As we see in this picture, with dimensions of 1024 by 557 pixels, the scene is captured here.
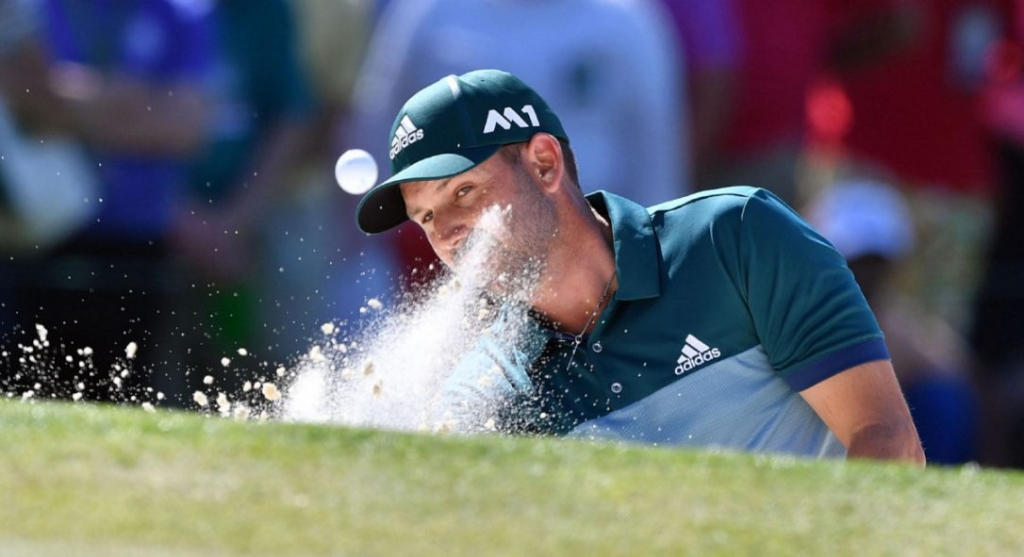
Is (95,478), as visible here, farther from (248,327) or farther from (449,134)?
(248,327)

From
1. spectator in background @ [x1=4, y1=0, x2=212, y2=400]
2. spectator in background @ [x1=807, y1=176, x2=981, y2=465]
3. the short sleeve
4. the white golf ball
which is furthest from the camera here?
spectator in background @ [x1=807, y1=176, x2=981, y2=465]

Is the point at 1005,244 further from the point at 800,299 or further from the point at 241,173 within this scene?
the point at 800,299

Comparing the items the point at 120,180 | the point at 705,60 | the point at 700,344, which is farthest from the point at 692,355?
the point at 705,60

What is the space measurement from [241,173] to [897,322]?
2.90 meters

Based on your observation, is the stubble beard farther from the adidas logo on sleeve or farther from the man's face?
the adidas logo on sleeve

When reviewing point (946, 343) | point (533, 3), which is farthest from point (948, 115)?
point (533, 3)

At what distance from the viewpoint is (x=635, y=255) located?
420 centimetres

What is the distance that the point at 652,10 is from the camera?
734 cm

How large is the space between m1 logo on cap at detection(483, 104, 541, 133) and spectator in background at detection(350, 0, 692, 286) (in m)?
2.44

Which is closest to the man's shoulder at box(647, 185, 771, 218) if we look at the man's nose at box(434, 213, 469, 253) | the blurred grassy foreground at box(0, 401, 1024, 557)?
the man's nose at box(434, 213, 469, 253)

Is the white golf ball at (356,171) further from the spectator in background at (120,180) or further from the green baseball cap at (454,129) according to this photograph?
the spectator in background at (120,180)

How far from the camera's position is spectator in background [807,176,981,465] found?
746 centimetres

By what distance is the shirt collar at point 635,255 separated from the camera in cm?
417

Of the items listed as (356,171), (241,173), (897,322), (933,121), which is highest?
(356,171)
